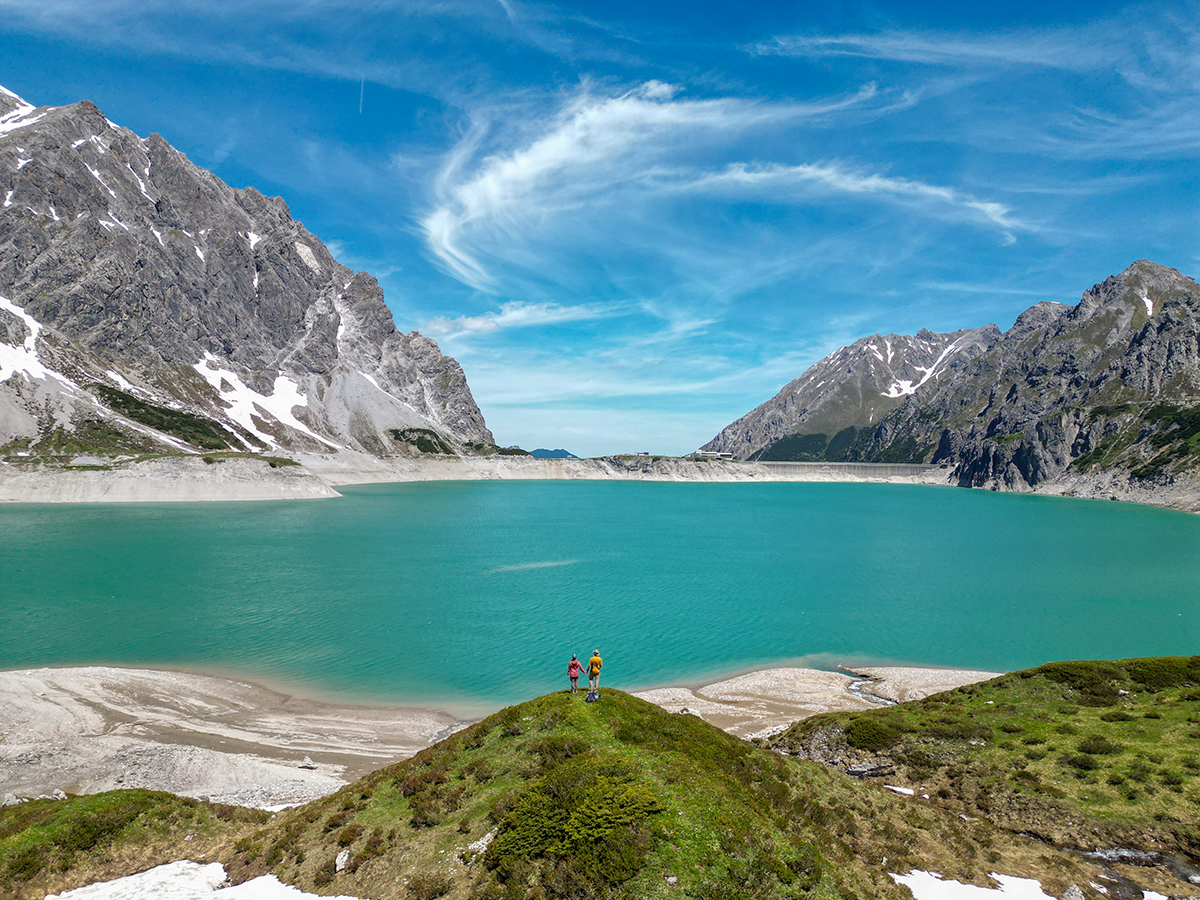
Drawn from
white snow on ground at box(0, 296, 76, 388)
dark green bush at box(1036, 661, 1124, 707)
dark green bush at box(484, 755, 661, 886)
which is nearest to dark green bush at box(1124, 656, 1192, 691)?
dark green bush at box(1036, 661, 1124, 707)

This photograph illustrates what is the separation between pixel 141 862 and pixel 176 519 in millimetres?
97865

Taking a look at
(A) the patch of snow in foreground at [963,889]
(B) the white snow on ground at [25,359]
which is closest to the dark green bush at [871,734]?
(A) the patch of snow in foreground at [963,889]

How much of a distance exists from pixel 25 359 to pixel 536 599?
198689mm

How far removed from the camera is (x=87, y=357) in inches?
7421

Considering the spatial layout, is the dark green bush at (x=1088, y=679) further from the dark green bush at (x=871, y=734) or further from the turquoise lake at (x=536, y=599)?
the turquoise lake at (x=536, y=599)

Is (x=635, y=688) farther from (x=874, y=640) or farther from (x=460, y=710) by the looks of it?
(x=874, y=640)

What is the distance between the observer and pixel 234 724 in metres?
25.7

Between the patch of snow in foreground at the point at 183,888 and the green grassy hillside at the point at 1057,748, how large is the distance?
17.0 metres

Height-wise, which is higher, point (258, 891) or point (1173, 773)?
point (1173, 773)

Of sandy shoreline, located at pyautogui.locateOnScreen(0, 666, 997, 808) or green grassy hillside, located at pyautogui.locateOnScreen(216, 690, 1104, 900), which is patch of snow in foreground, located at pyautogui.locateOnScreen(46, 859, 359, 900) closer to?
green grassy hillside, located at pyautogui.locateOnScreen(216, 690, 1104, 900)

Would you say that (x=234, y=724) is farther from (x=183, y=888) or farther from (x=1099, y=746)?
(x=1099, y=746)

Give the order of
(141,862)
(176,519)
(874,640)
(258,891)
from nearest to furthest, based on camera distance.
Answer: (258,891), (141,862), (874,640), (176,519)

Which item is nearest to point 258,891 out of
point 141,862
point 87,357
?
point 141,862

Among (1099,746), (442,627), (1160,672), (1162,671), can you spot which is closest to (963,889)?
(1099,746)
